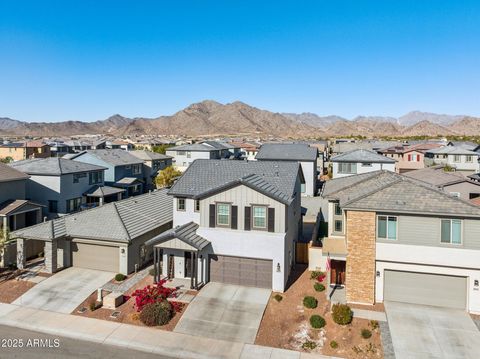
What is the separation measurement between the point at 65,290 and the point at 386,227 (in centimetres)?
2045

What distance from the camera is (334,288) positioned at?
22.6 metres

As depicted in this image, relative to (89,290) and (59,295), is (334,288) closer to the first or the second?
(89,290)

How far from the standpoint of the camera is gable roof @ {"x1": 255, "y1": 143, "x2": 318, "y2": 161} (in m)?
51.9

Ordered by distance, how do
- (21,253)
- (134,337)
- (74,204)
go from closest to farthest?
(134,337) → (21,253) → (74,204)

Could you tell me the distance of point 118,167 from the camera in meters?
50.7

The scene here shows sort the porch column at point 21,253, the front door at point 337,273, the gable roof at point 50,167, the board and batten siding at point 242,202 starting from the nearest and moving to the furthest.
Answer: the board and batten siding at point 242,202
the front door at point 337,273
the porch column at point 21,253
the gable roof at point 50,167

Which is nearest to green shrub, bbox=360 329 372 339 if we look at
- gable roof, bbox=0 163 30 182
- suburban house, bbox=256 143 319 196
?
gable roof, bbox=0 163 30 182

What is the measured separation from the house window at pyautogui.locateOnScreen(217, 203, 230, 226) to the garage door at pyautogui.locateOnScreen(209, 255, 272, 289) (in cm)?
233

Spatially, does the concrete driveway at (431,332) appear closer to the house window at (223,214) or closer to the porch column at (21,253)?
the house window at (223,214)

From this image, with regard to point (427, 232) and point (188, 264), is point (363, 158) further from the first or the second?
point (188, 264)

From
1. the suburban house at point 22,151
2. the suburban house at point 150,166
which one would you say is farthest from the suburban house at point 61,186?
the suburban house at point 22,151

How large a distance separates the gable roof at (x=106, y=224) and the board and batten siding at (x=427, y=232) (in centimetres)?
1744

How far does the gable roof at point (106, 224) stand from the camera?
82.7 ft

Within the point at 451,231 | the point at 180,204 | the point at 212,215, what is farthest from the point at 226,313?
the point at 451,231
